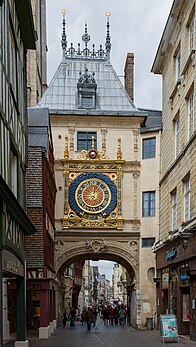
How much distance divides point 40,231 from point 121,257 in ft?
36.8

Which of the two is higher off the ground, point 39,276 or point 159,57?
point 159,57

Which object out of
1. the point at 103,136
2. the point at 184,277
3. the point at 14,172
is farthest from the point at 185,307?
the point at 103,136

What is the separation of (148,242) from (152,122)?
7.24 m

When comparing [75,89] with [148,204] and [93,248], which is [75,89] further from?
[93,248]

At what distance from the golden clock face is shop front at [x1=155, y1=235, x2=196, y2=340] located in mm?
6012

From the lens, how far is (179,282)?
2669 centimetres

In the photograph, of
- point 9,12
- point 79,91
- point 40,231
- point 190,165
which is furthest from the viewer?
point 79,91

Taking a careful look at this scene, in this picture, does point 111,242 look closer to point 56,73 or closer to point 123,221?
point 123,221

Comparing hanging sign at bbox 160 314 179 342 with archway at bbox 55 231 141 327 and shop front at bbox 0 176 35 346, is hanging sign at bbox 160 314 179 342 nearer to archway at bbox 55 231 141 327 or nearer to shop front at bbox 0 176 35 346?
shop front at bbox 0 176 35 346

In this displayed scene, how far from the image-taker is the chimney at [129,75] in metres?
45.0

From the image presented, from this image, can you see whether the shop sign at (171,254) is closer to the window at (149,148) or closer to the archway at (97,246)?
the archway at (97,246)

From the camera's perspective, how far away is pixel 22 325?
18812 millimetres

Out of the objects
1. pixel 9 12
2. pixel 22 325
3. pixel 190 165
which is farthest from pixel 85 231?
pixel 9 12

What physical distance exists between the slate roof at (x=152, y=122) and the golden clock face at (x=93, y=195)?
405 cm
